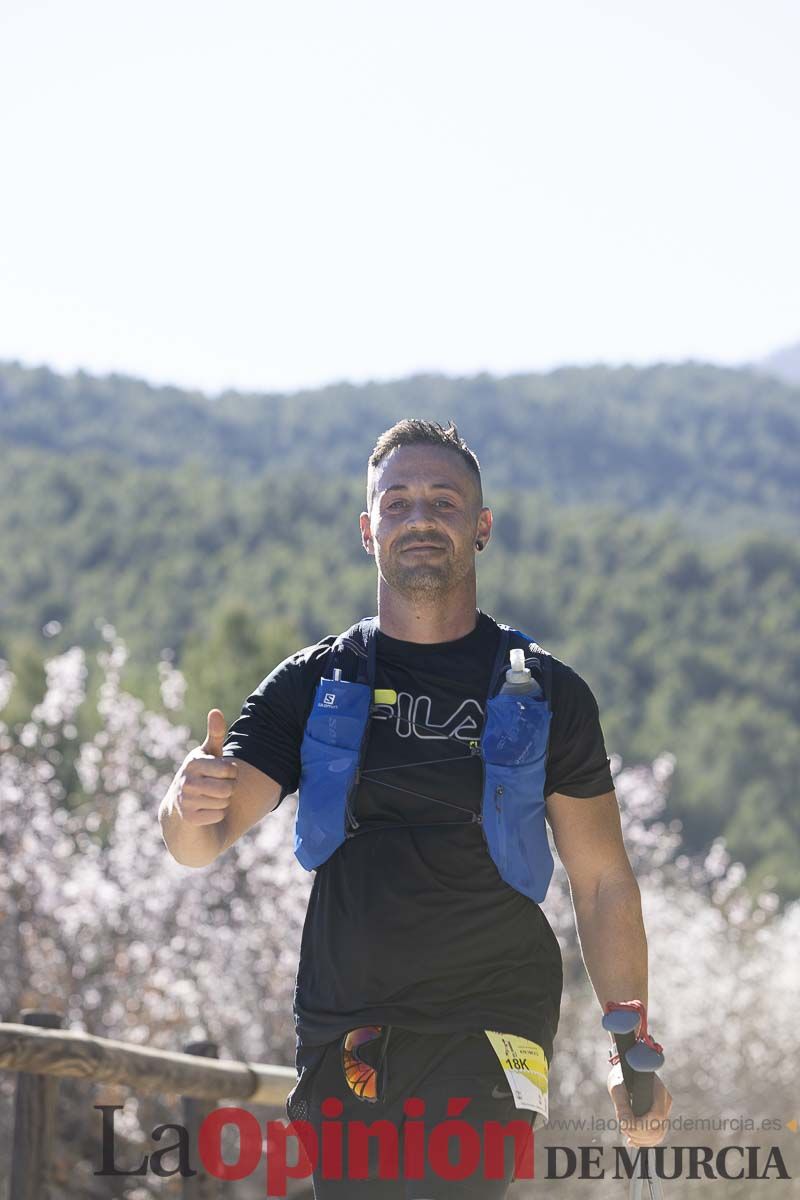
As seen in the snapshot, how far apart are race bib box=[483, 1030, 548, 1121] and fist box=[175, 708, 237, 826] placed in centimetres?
56

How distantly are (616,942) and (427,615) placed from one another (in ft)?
2.18

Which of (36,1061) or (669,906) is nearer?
(36,1061)

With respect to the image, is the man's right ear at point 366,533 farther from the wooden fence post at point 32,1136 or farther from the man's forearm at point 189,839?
the wooden fence post at point 32,1136

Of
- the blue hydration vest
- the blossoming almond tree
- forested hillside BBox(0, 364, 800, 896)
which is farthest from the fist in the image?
forested hillside BBox(0, 364, 800, 896)

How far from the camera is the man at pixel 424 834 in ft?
8.44

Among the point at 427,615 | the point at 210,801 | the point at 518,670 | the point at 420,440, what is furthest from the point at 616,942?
the point at 420,440

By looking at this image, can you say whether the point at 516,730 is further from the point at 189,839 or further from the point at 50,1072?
the point at 50,1072

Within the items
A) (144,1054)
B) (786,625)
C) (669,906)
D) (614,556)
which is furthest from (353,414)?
(144,1054)

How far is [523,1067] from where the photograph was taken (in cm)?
261

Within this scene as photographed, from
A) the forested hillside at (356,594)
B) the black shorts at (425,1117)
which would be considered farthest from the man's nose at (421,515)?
the forested hillside at (356,594)

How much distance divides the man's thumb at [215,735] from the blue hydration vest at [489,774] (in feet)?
0.57

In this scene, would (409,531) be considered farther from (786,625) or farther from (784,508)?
(784,508)

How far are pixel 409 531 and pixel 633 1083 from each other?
103cm

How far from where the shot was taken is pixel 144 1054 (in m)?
4.34
